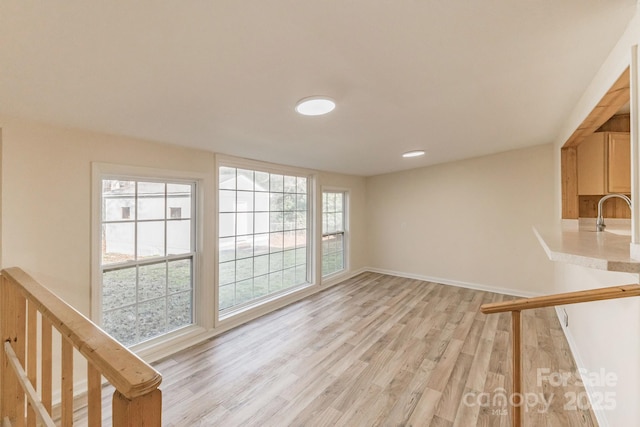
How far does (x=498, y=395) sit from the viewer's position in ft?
6.80

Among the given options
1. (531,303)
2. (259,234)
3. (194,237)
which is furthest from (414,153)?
(194,237)

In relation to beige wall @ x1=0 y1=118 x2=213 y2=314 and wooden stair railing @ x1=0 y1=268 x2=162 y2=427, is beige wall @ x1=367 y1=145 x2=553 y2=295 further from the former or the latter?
wooden stair railing @ x1=0 y1=268 x2=162 y2=427

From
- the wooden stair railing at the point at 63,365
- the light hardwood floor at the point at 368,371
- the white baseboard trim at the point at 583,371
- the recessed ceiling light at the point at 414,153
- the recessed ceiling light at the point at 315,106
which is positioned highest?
the recessed ceiling light at the point at 414,153

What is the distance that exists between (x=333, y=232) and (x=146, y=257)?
3320mm

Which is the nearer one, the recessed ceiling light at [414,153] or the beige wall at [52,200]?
the beige wall at [52,200]

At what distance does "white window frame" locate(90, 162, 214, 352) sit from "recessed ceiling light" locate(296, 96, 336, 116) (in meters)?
1.48

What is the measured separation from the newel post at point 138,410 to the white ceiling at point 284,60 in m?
1.28

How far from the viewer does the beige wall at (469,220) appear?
4.20 metres

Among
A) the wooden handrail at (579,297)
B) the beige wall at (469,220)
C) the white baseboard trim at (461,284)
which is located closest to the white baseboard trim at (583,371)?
the white baseboard trim at (461,284)

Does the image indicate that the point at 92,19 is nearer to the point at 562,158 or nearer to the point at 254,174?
the point at 254,174

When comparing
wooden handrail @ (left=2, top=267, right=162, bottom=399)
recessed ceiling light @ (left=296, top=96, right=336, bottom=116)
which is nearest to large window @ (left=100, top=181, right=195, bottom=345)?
wooden handrail @ (left=2, top=267, right=162, bottom=399)

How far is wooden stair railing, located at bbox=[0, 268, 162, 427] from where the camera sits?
2.04ft

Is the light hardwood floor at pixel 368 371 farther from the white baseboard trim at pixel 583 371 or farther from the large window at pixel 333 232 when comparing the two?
the large window at pixel 333 232

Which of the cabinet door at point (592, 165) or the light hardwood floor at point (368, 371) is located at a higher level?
the cabinet door at point (592, 165)
